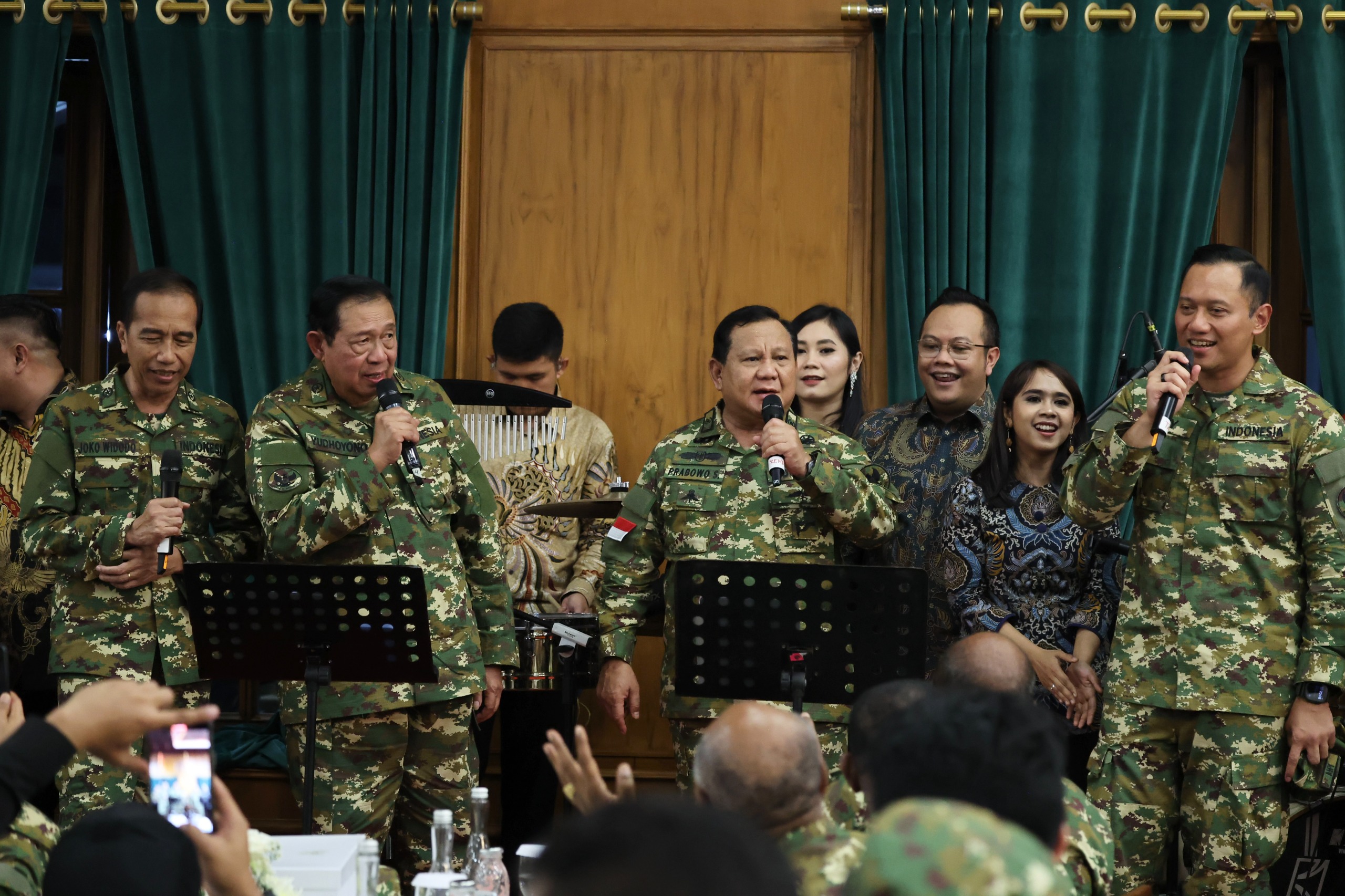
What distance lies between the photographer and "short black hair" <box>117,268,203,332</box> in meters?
3.96

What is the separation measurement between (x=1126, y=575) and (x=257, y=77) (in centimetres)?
348

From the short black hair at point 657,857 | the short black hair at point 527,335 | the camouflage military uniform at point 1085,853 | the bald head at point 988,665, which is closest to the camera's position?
the short black hair at point 657,857

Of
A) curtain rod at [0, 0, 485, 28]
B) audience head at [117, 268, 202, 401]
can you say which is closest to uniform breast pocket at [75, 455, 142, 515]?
audience head at [117, 268, 202, 401]

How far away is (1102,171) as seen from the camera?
498 centimetres

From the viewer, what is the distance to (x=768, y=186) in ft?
16.7

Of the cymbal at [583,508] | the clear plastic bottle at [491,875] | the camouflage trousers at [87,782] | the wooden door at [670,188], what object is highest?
the wooden door at [670,188]

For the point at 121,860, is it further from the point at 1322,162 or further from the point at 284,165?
the point at 1322,162

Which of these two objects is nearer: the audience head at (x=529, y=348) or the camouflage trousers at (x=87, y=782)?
the camouflage trousers at (x=87, y=782)

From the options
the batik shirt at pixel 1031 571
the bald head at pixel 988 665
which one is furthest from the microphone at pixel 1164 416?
the bald head at pixel 988 665

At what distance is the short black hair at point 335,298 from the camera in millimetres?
3822

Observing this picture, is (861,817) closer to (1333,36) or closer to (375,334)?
(375,334)

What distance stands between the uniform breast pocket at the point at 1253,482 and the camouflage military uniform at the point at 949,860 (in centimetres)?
271

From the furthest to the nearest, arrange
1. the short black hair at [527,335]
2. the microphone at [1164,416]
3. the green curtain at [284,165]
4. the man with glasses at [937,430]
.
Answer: the green curtain at [284,165] < the short black hair at [527,335] < the man with glasses at [937,430] < the microphone at [1164,416]

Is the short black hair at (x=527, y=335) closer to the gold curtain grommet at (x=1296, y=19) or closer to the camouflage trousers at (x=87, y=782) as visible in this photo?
the camouflage trousers at (x=87, y=782)
